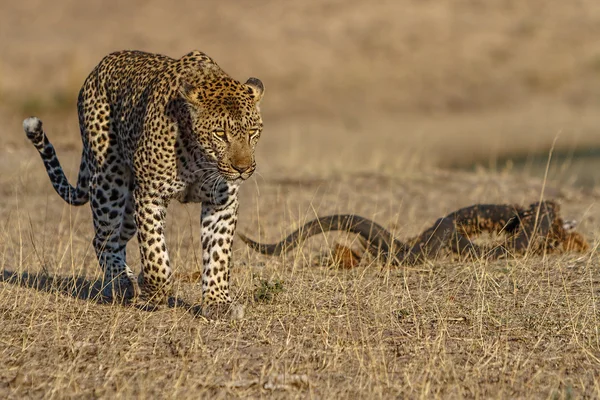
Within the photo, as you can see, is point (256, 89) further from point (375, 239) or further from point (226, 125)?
point (375, 239)

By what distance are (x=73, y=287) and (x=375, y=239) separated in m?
2.58

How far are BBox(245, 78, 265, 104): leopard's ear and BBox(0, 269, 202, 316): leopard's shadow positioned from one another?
1.34 meters

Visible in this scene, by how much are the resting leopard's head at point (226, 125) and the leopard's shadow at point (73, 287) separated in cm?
101

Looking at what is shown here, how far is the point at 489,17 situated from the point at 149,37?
1044cm

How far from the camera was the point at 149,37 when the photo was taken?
31.1 metres

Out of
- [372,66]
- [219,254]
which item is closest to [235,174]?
[219,254]

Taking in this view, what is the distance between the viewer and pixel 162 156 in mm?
6535

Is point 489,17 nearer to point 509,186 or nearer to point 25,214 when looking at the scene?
point 509,186

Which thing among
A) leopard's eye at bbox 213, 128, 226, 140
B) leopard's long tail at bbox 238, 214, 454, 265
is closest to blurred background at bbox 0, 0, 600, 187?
leopard's long tail at bbox 238, 214, 454, 265

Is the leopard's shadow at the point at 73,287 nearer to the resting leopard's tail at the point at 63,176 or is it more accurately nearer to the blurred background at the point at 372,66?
the resting leopard's tail at the point at 63,176

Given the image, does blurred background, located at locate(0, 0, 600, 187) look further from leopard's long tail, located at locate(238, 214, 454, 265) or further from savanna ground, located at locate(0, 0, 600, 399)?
leopard's long tail, located at locate(238, 214, 454, 265)

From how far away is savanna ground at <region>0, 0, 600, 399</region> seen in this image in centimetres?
553

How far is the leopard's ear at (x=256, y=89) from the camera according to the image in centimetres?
650

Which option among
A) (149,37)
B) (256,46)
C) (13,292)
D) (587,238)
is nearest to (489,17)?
(256,46)
